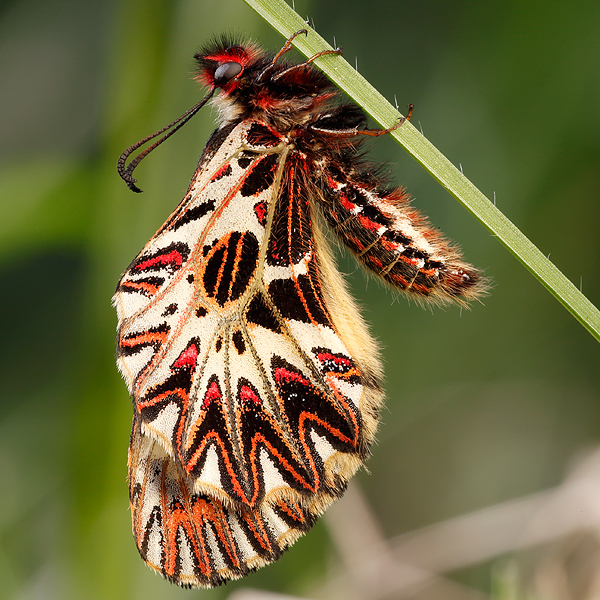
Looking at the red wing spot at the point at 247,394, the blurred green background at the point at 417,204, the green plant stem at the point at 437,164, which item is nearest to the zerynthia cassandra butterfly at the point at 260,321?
the red wing spot at the point at 247,394

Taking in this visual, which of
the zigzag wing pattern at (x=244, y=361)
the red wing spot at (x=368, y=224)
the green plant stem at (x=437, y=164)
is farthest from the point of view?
the red wing spot at (x=368, y=224)

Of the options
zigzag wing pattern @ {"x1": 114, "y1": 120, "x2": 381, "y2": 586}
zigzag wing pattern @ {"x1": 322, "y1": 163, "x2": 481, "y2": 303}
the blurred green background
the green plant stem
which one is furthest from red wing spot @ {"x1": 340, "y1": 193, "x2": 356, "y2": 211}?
the blurred green background

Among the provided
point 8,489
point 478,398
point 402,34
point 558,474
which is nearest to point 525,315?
point 478,398

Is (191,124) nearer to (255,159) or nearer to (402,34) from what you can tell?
(255,159)

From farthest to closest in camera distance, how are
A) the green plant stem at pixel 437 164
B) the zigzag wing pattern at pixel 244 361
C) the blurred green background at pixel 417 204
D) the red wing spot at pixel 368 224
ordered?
the blurred green background at pixel 417 204
the red wing spot at pixel 368 224
the zigzag wing pattern at pixel 244 361
the green plant stem at pixel 437 164

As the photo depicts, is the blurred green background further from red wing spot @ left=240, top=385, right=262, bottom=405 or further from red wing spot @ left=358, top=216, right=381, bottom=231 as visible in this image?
red wing spot @ left=240, top=385, right=262, bottom=405

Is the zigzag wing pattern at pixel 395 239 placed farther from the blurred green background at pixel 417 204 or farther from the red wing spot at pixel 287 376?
the blurred green background at pixel 417 204
